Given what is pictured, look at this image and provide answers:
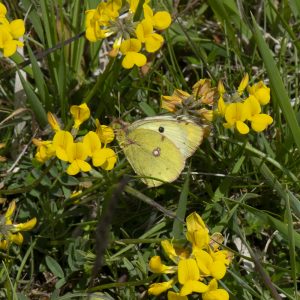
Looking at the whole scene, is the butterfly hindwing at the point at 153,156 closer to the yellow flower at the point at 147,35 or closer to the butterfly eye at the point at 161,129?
the butterfly eye at the point at 161,129

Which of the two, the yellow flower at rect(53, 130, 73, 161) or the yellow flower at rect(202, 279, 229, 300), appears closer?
the yellow flower at rect(202, 279, 229, 300)

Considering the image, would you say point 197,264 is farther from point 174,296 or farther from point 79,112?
point 79,112

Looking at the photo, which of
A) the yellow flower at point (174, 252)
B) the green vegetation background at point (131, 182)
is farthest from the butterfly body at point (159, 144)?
the yellow flower at point (174, 252)

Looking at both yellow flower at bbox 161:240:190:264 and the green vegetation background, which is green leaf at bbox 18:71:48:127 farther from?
yellow flower at bbox 161:240:190:264

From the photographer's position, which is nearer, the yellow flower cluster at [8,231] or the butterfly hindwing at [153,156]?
the yellow flower cluster at [8,231]

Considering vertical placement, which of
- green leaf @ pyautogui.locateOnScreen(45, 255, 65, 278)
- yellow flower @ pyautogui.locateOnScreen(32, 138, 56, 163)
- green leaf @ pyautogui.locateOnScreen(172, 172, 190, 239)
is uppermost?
yellow flower @ pyautogui.locateOnScreen(32, 138, 56, 163)

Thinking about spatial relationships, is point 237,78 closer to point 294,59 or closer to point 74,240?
point 294,59

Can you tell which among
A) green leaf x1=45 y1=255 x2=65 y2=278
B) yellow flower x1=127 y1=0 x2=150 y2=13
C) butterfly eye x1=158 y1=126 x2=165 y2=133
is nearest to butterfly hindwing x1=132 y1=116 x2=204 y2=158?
butterfly eye x1=158 y1=126 x2=165 y2=133

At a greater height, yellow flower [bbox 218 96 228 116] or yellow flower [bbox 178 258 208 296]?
yellow flower [bbox 218 96 228 116]
